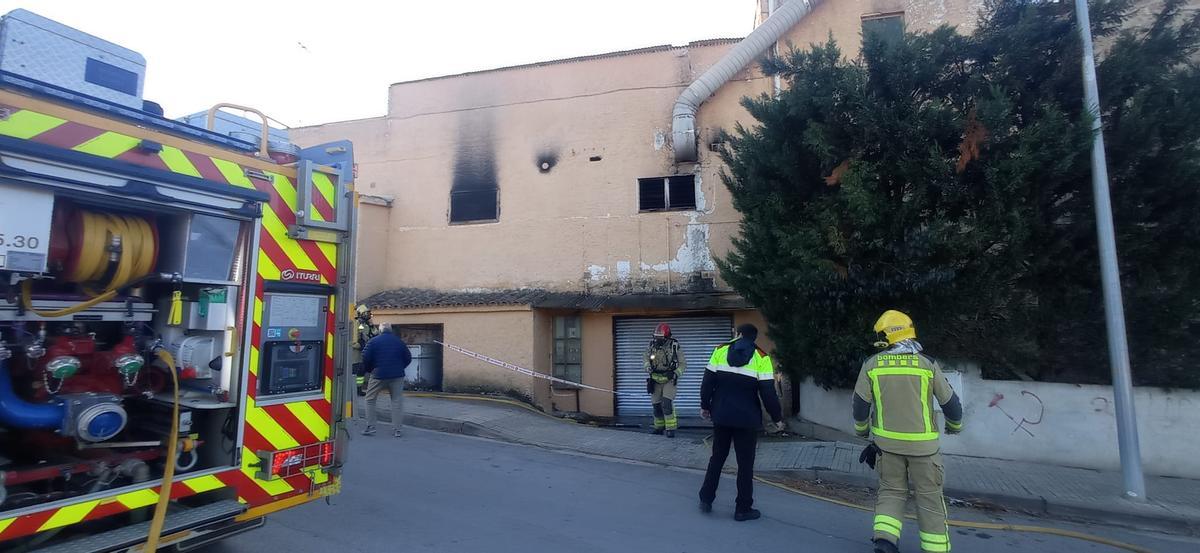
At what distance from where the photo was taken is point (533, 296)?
12.7 metres

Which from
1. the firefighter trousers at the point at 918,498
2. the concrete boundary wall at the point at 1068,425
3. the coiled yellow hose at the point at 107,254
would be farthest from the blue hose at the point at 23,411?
the concrete boundary wall at the point at 1068,425

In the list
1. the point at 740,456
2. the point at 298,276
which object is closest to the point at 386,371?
the point at 298,276

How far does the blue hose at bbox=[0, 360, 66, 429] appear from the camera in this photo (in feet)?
11.4

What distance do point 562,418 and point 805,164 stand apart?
629 cm

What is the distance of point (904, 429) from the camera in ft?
15.2

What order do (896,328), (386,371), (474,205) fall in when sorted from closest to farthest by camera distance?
(896,328)
(386,371)
(474,205)

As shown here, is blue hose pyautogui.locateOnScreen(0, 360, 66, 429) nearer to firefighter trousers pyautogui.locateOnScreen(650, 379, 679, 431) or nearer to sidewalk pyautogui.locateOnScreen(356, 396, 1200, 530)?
sidewalk pyautogui.locateOnScreen(356, 396, 1200, 530)

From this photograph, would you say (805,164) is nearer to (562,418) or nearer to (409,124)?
(562,418)

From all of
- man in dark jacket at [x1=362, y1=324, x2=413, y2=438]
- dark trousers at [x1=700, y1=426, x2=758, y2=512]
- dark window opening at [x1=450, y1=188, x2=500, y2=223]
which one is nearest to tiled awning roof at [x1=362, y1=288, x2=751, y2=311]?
dark window opening at [x1=450, y1=188, x2=500, y2=223]

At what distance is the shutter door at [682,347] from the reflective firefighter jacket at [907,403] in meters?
7.66

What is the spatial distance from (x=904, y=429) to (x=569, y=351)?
29.5 feet

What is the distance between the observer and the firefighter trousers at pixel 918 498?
14.8 ft

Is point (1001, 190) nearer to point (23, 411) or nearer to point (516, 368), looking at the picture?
point (23, 411)

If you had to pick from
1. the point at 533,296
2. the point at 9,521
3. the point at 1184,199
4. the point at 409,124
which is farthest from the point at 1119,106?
the point at 409,124
